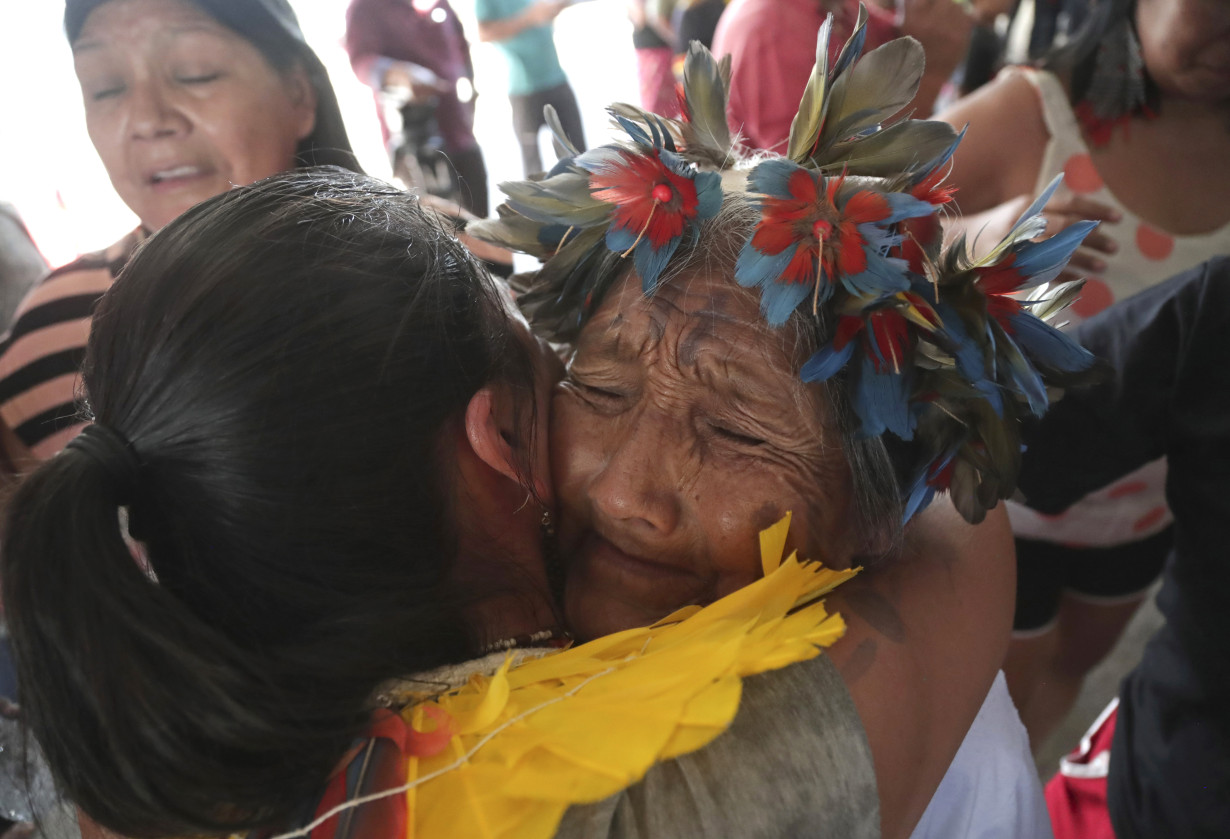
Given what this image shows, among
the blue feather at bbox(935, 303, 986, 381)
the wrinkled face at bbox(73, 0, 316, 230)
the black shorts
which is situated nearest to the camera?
the blue feather at bbox(935, 303, 986, 381)

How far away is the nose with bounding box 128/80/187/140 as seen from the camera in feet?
6.09

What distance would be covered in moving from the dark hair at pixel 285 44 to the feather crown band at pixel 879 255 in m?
0.88

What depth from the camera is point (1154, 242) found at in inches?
83.4

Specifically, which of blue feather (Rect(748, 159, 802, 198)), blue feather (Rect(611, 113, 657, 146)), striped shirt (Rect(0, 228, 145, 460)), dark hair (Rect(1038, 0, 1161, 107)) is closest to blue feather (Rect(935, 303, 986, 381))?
blue feather (Rect(748, 159, 802, 198))

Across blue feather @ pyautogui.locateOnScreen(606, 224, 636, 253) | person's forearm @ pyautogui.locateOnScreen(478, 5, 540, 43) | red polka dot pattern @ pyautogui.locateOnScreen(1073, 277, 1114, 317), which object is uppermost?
person's forearm @ pyautogui.locateOnScreen(478, 5, 540, 43)

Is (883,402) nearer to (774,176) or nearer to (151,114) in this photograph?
(774,176)

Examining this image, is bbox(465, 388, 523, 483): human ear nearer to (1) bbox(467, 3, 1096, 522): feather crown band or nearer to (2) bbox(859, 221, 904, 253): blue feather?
(1) bbox(467, 3, 1096, 522): feather crown band

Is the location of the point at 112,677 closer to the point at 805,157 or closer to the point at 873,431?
the point at 873,431

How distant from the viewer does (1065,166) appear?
6.94 feet

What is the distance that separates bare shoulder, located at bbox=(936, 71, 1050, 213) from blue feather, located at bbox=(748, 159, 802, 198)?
1192mm

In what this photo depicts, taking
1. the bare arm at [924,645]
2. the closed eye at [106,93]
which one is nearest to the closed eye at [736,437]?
the bare arm at [924,645]

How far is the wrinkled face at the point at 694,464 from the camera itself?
3.98ft

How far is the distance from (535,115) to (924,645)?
4246 millimetres

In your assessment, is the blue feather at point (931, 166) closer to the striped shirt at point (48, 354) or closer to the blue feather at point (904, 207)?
the blue feather at point (904, 207)
